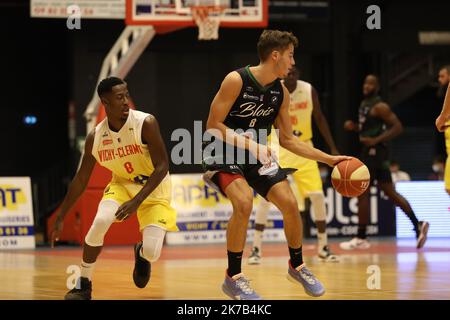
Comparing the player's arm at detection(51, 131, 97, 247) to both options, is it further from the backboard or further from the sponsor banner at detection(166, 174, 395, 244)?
the backboard

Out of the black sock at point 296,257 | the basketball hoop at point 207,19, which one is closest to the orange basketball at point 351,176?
the black sock at point 296,257

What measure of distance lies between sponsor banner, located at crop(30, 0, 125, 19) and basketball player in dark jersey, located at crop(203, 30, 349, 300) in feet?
35.2

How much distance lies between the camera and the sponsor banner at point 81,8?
59.3 feet

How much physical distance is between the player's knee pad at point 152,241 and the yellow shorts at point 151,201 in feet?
0.19

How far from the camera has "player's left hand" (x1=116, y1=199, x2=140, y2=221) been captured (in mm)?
7641

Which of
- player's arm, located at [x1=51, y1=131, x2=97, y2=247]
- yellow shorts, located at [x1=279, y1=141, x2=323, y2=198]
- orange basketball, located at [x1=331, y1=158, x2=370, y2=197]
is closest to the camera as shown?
orange basketball, located at [x1=331, y1=158, x2=370, y2=197]

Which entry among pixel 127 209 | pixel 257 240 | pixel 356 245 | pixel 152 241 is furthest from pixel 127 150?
pixel 356 245

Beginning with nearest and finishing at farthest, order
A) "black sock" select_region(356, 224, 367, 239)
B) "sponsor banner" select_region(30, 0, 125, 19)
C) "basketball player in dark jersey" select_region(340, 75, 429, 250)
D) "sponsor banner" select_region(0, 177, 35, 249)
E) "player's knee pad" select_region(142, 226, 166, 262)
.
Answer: "player's knee pad" select_region(142, 226, 166, 262) < "basketball player in dark jersey" select_region(340, 75, 429, 250) < "black sock" select_region(356, 224, 367, 239) < "sponsor banner" select_region(0, 177, 35, 249) < "sponsor banner" select_region(30, 0, 125, 19)

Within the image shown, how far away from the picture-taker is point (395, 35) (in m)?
23.9

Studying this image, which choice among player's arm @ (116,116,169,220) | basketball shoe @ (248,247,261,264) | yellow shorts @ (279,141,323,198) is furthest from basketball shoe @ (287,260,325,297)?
yellow shorts @ (279,141,323,198)

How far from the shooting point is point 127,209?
764 cm
